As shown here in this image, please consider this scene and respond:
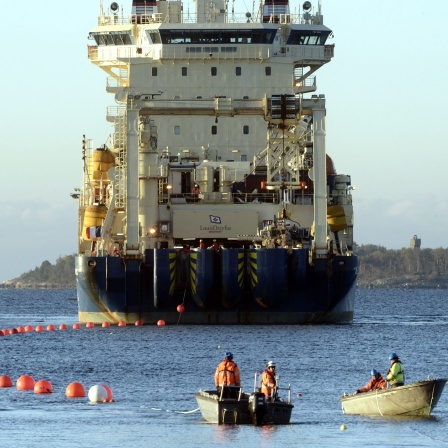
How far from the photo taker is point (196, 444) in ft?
112

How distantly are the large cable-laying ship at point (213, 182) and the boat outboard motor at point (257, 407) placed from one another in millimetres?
30320

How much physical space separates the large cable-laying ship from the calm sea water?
152 cm

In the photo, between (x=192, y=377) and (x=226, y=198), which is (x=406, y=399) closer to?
(x=192, y=377)

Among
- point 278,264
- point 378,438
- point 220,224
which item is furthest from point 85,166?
point 378,438

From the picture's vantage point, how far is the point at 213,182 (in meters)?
74.9

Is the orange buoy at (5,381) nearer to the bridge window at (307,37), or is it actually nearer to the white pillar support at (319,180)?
the white pillar support at (319,180)

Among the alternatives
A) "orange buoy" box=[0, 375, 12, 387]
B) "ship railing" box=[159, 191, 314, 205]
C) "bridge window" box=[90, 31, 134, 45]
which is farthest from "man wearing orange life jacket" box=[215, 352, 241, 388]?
"bridge window" box=[90, 31, 134, 45]

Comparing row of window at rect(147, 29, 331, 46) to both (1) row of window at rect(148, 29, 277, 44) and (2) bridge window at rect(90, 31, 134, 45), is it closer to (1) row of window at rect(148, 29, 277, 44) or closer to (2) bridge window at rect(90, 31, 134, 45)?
(1) row of window at rect(148, 29, 277, 44)

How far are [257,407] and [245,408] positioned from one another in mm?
463

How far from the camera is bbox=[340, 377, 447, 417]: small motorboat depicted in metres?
37.3

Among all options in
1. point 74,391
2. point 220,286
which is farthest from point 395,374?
point 220,286

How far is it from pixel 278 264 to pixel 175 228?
24.7ft

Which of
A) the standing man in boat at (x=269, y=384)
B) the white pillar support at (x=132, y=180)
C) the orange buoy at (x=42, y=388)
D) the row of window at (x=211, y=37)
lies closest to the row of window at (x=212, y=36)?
the row of window at (x=211, y=37)

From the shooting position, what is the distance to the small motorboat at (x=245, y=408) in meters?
35.8
